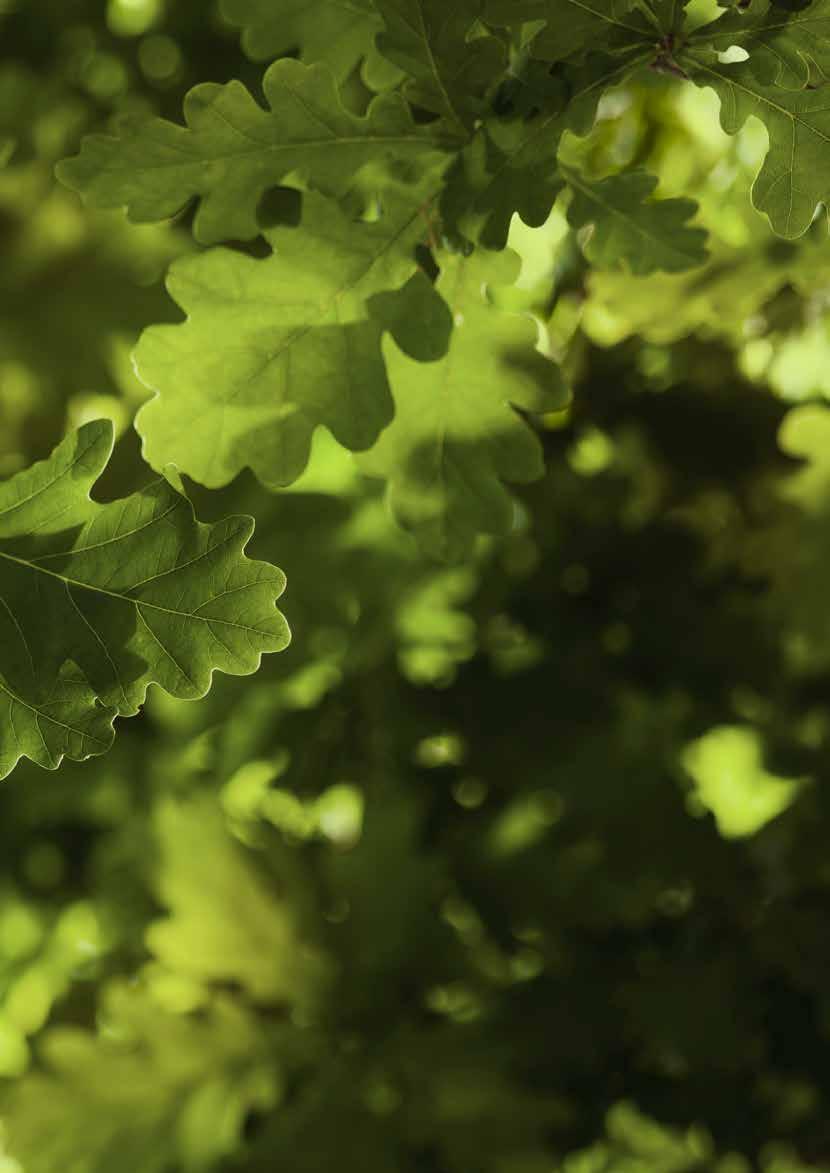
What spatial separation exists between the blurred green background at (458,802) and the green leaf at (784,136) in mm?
697

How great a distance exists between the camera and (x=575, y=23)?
1.59ft

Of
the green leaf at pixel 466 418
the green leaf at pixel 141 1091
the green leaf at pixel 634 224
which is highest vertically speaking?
the green leaf at pixel 634 224

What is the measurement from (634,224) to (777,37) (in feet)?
0.47

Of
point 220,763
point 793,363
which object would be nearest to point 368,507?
point 220,763

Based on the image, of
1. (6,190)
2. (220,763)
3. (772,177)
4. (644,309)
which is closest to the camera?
(772,177)

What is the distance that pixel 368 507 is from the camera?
1.24 meters

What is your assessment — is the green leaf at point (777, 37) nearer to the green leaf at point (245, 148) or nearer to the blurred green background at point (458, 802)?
the green leaf at point (245, 148)

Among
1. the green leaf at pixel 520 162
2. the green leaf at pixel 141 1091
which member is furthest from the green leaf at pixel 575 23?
the green leaf at pixel 141 1091

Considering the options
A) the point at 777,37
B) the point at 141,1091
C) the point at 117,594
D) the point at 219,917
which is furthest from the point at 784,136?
the point at 141,1091

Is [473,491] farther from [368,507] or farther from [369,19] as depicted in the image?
[368,507]

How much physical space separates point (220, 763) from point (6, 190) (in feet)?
1.99

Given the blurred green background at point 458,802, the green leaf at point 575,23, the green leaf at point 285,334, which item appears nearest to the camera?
the green leaf at point 575,23

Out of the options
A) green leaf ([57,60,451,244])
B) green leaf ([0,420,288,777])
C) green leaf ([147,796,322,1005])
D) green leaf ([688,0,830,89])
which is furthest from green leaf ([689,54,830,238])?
green leaf ([147,796,322,1005])

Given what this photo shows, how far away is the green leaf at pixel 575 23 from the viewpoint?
0.48 meters
